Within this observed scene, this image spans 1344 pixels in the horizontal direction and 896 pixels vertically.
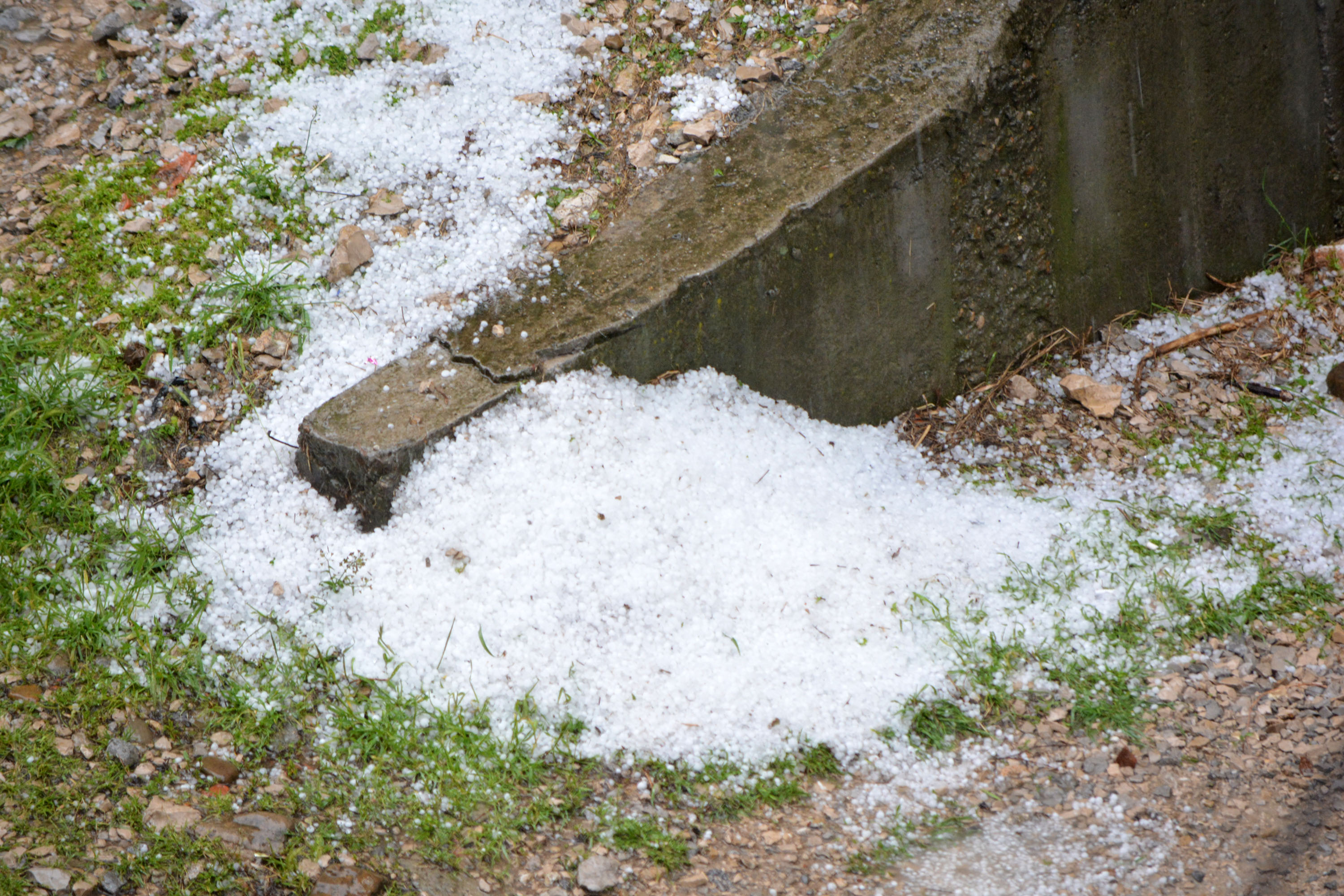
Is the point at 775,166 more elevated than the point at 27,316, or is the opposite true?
the point at 775,166

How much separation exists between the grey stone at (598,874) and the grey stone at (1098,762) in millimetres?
1062

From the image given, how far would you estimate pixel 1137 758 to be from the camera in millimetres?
2129

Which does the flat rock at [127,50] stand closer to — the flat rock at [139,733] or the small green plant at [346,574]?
the small green plant at [346,574]

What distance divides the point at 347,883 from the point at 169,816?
398mm

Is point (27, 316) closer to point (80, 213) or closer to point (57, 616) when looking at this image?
point (80, 213)

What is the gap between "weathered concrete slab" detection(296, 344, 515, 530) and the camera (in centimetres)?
237

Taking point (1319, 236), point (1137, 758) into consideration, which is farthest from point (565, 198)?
point (1319, 236)

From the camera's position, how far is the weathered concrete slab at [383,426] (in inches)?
93.3

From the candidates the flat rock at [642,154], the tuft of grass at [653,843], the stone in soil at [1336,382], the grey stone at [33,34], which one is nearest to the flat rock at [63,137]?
the grey stone at [33,34]

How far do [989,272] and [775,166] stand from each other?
0.80 meters

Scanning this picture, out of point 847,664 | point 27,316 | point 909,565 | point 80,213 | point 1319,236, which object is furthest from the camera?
point 1319,236

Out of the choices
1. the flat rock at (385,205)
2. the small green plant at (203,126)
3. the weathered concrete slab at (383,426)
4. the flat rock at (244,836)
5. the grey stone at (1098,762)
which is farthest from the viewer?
the small green plant at (203,126)

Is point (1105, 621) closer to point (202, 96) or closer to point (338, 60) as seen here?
point (338, 60)

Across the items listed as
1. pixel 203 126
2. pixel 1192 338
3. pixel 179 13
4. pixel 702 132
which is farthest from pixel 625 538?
pixel 179 13
